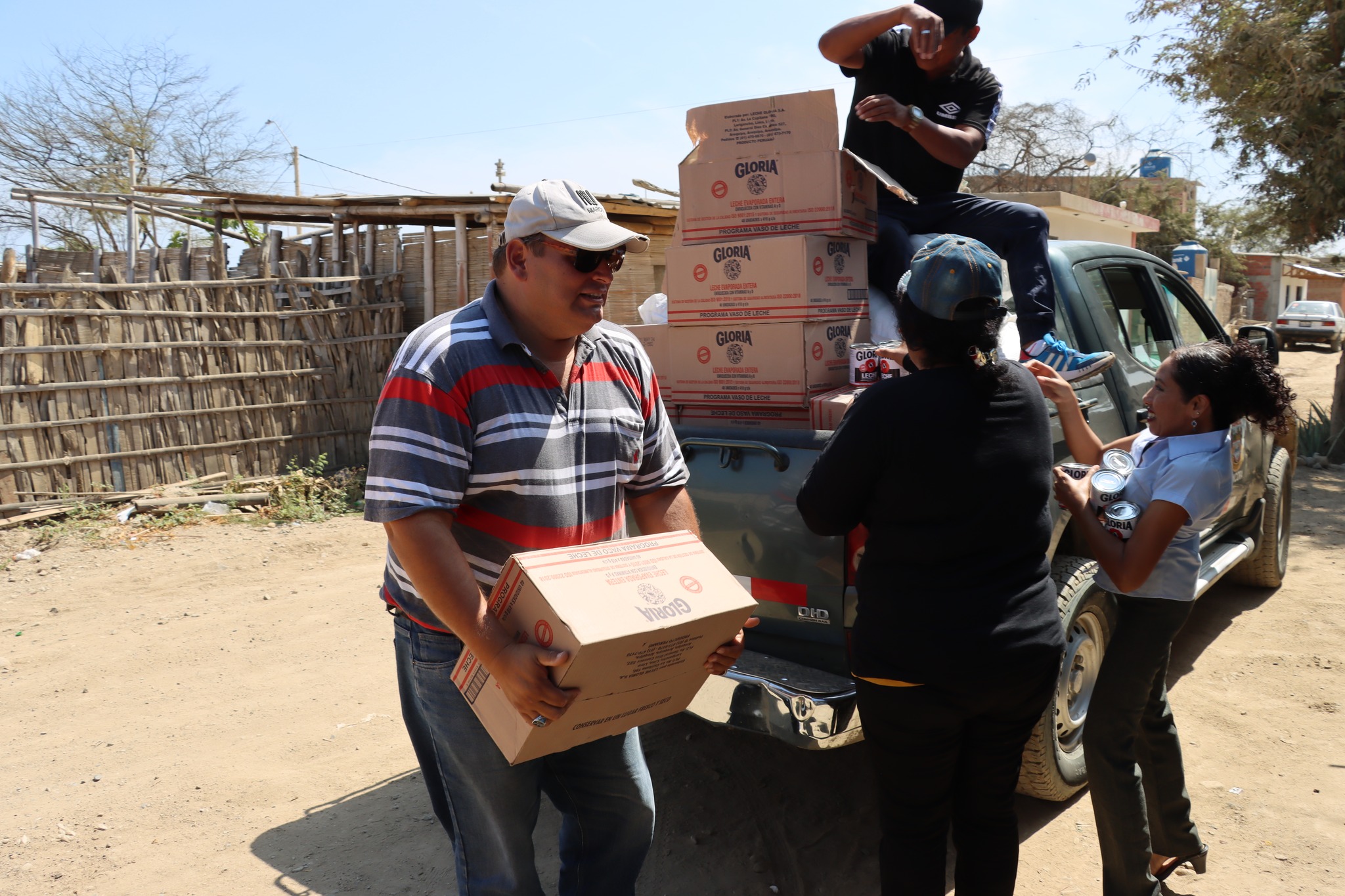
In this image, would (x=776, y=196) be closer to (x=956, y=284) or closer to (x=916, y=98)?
(x=916, y=98)

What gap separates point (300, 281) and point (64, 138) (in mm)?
19617

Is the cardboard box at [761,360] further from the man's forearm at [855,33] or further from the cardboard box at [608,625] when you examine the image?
the cardboard box at [608,625]

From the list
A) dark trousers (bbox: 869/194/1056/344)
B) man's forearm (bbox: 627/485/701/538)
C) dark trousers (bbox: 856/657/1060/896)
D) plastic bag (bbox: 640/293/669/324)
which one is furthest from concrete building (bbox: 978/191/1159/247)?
dark trousers (bbox: 856/657/1060/896)

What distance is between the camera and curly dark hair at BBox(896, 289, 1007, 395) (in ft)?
6.44


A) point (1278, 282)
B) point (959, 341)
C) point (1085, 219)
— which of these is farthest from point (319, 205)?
point (1278, 282)

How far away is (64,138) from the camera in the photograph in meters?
23.8

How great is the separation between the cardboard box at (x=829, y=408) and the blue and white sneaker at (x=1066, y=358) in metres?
0.66

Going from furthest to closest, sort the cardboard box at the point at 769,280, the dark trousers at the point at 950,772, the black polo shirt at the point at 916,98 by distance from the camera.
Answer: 1. the black polo shirt at the point at 916,98
2. the cardboard box at the point at 769,280
3. the dark trousers at the point at 950,772

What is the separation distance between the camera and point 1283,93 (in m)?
9.30

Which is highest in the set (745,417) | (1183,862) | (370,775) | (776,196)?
(776,196)

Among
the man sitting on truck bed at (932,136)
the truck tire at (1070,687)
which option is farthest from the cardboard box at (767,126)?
the truck tire at (1070,687)

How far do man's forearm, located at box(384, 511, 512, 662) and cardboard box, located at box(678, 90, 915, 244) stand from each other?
6.76ft

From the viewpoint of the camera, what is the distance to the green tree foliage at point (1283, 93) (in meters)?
9.16

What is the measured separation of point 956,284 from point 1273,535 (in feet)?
15.0
